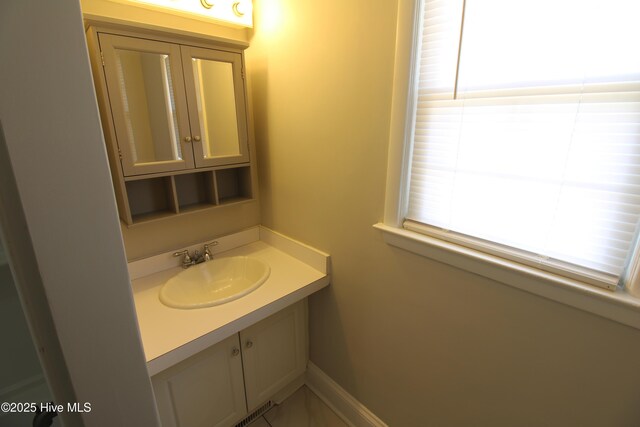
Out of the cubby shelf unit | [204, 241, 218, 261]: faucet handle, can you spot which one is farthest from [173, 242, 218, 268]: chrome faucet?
the cubby shelf unit

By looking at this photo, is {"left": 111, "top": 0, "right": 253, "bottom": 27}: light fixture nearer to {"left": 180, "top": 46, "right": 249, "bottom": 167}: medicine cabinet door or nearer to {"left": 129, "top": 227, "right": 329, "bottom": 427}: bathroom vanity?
{"left": 180, "top": 46, "right": 249, "bottom": 167}: medicine cabinet door

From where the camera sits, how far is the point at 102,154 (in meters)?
0.41

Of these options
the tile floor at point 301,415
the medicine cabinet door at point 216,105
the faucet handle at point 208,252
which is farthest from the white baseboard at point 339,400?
the medicine cabinet door at point 216,105

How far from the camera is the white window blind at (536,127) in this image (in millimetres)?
657

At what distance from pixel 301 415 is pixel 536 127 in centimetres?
167

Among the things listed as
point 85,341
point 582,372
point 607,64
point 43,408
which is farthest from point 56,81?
point 582,372

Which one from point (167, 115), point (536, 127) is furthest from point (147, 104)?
point (536, 127)

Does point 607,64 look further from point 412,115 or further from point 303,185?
point 303,185

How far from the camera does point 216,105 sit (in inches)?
56.1

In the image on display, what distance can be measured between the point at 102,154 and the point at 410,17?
3.05 ft

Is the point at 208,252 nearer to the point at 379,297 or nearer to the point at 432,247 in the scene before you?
the point at 379,297

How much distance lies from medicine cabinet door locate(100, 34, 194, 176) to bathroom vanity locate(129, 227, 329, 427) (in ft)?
1.68

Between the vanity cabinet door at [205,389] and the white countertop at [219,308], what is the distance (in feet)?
0.57

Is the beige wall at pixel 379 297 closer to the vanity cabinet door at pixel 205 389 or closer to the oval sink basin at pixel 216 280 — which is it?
the oval sink basin at pixel 216 280
